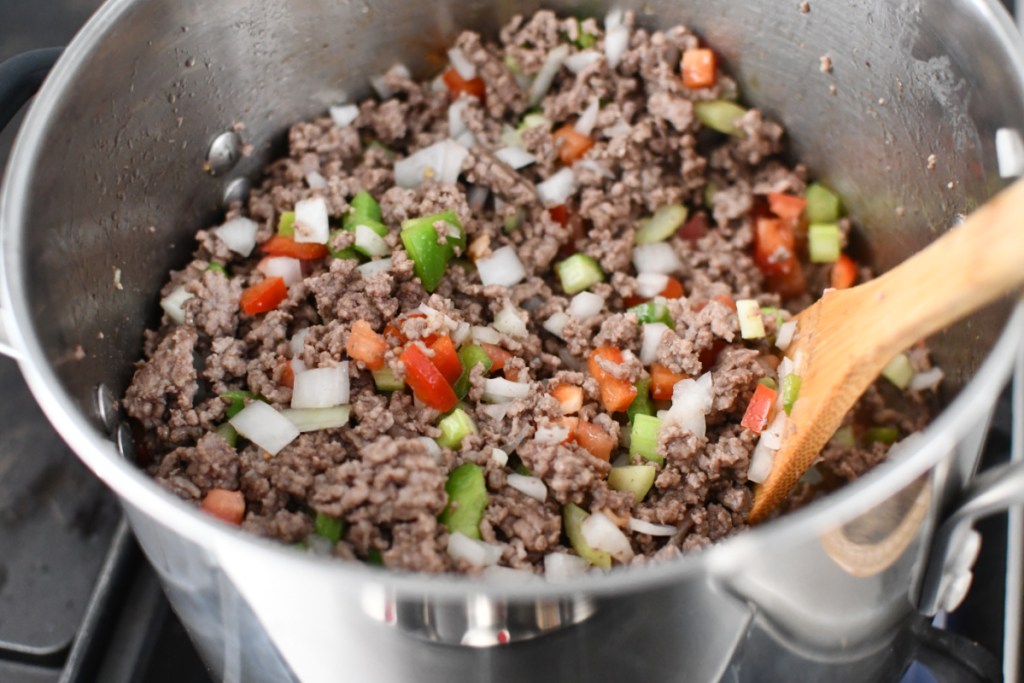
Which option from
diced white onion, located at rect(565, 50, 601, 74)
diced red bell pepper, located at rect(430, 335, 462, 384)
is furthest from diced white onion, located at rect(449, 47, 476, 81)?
diced red bell pepper, located at rect(430, 335, 462, 384)

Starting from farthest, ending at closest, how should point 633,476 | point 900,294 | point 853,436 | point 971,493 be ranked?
1. point 853,436
2. point 633,476
3. point 900,294
4. point 971,493

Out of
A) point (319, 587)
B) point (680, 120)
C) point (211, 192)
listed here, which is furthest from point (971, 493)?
point (211, 192)

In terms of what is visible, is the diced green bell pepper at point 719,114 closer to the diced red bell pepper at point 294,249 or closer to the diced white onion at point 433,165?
the diced white onion at point 433,165

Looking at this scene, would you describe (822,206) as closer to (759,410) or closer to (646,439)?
(759,410)

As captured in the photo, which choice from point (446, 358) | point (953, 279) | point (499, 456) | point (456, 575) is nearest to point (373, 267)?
point (446, 358)

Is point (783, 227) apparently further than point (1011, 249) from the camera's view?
Yes

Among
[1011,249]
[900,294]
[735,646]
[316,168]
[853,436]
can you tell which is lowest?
[853,436]

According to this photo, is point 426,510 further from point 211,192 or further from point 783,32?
point 783,32

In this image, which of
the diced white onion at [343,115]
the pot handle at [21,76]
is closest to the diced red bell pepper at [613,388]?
the diced white onion at [343,115]
